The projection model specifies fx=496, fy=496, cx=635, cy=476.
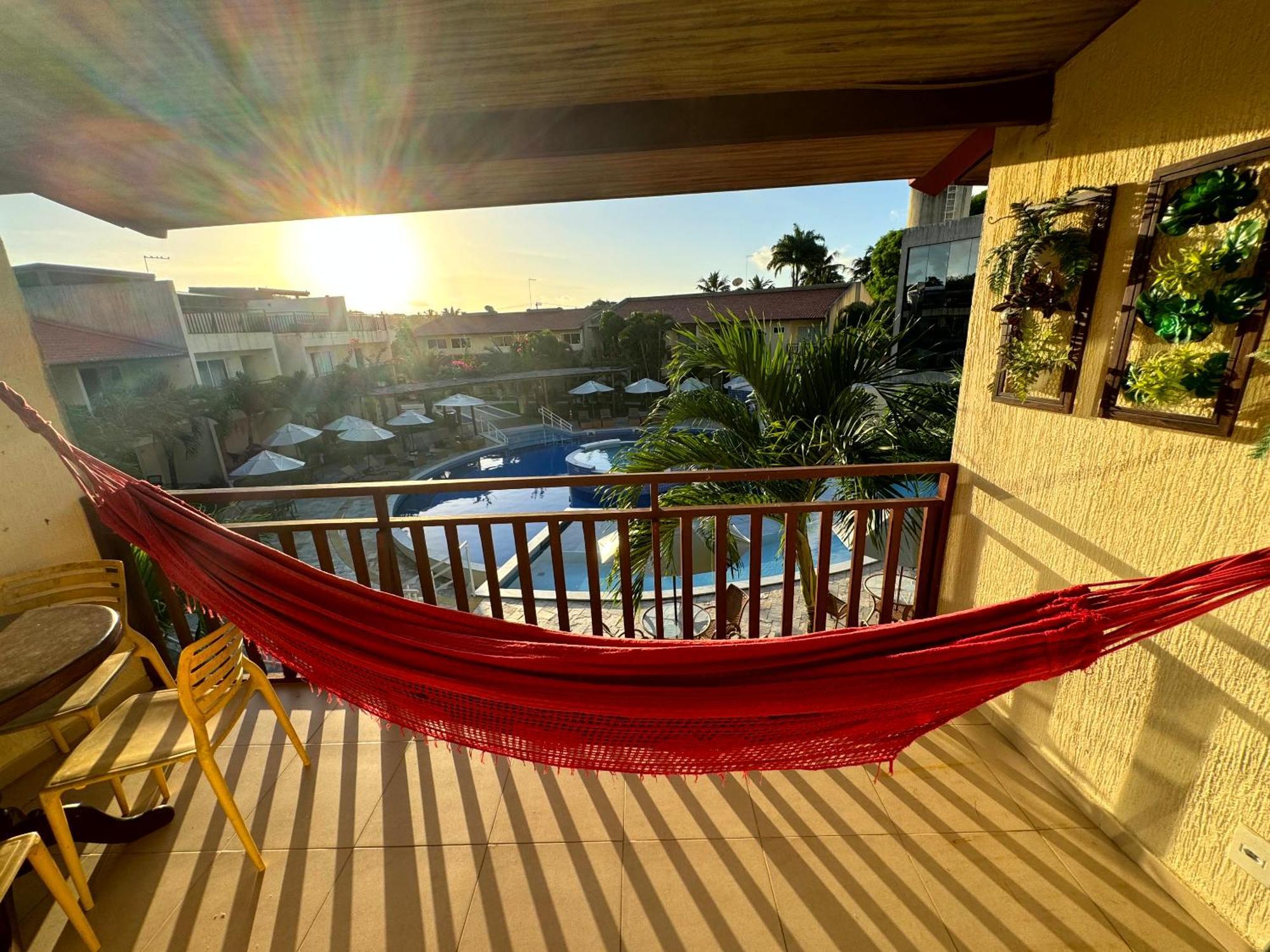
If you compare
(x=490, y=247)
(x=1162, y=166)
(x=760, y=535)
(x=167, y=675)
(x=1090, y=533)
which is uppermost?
(x=490, y=247)

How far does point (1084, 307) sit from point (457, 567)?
232cm

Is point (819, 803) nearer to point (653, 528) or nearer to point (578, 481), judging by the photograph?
point (653, 528)

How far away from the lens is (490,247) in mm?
15086

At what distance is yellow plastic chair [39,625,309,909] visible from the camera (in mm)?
1225

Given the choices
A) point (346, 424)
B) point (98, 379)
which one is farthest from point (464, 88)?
point (98, 379)

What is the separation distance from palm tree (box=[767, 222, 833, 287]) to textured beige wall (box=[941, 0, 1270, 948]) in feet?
71.6

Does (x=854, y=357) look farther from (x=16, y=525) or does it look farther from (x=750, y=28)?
(x=16, y=525)

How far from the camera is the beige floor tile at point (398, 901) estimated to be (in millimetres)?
1216

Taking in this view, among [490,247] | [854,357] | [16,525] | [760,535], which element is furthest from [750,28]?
[490,247]

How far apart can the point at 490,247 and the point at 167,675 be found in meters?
15.7

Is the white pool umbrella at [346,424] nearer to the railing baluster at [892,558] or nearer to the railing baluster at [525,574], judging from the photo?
the railing baluster at [525,574]

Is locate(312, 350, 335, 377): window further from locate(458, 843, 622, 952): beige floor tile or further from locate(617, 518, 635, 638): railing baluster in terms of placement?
locate(458, 843, 622, 952): beige floor tile

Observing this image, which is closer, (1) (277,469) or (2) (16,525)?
(2) (16,525)

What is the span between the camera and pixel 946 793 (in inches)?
60.4
